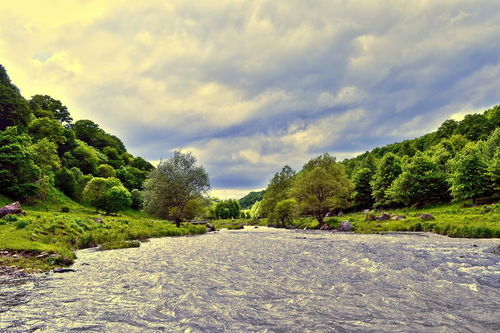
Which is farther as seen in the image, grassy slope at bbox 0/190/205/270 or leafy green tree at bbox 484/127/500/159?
leafy green tree at bbox 484/127/500/159

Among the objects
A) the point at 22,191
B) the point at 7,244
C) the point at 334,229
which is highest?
the point at 22,191

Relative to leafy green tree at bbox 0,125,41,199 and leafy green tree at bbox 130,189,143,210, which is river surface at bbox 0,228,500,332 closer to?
leafy green tree at bbox 0,125,41,199

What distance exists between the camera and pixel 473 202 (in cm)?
6281

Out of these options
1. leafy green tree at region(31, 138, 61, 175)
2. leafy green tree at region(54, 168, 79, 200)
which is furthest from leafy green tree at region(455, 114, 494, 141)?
leafy green tree at region(54, 168, 79, 200)

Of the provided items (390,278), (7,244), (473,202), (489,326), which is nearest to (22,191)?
(7,244)

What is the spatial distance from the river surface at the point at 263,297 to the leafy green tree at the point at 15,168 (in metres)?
46.1

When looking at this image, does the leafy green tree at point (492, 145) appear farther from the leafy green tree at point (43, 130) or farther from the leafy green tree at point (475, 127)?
the leafy green tree at point (43, 130)

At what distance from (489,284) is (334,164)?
63038 millimetres

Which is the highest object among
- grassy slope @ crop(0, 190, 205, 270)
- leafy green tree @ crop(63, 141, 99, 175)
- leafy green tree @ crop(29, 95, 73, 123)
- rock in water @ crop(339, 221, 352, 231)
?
leafy green tree @ crop(29, 95, 73, 123)

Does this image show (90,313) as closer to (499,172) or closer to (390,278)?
(390,278)

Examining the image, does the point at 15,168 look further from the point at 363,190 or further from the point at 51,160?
the point at 363,190

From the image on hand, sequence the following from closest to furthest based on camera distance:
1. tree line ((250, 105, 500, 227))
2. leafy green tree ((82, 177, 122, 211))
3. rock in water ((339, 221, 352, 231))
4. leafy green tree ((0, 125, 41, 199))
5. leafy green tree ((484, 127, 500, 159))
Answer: leafy green tree ((0, 125, 41, 199)) < rock in water ((339, 221, 352, 231)) < tree line ((250, 105, 500, 227)) < leafy green tree ((82, 177, 122, 211)) < leafy green tree ((484, 127, 500, 159))

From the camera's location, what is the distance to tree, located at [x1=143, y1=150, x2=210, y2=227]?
66.3 meters

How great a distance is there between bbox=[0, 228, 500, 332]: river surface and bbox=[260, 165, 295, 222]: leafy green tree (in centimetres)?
8416
